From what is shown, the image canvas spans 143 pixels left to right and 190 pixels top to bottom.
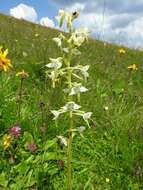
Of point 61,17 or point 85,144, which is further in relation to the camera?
point 85,144

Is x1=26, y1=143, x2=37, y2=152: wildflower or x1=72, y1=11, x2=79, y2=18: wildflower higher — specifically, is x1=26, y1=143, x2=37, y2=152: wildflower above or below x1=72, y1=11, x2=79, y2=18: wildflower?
below

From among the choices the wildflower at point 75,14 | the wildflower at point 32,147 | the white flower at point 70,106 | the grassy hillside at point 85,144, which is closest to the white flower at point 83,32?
the wildflower at point 75,14

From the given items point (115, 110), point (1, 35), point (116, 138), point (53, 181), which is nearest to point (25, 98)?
point (115, 110)

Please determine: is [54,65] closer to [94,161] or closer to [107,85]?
[94,161]

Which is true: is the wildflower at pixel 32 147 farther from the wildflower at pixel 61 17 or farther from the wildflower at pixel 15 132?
the wildflower at pixel 61 17

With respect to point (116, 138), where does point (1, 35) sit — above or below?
above

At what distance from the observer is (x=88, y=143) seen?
201 inches

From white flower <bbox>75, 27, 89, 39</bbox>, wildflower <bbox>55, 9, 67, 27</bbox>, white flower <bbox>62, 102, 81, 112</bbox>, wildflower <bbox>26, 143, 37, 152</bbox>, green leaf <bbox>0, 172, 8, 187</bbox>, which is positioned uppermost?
wildflower <bbox>55, 9, 67, 27</bbox>

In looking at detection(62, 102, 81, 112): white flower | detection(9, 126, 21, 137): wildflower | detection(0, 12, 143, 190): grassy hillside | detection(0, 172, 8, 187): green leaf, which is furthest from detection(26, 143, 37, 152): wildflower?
detection(62, 102, 81, 112): white flower

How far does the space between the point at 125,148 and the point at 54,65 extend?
6.40ft

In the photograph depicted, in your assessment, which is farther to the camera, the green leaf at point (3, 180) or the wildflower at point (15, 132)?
the wildflower at point (15, 132)

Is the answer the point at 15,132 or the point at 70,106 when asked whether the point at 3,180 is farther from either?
the point at 70,106

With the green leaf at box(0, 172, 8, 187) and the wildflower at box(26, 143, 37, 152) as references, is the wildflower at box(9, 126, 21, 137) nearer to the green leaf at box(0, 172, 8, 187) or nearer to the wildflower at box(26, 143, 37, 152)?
the wildflower at box(26, 143, 37, 152)

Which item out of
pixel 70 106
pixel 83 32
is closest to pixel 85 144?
pixel 70 106
